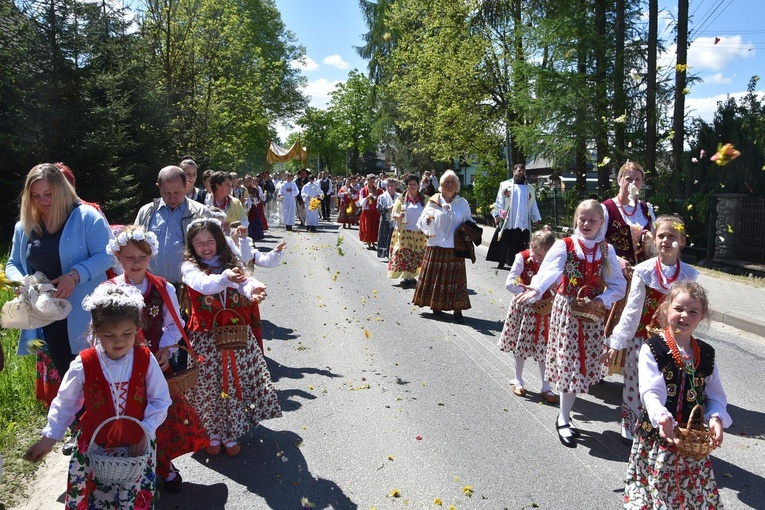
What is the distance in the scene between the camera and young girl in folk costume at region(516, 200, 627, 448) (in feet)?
16.5

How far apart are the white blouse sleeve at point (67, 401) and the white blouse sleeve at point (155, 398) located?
0.32 m

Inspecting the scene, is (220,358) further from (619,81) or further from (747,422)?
(619,81)

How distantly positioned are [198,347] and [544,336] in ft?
10.7

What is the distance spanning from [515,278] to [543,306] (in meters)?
0.39

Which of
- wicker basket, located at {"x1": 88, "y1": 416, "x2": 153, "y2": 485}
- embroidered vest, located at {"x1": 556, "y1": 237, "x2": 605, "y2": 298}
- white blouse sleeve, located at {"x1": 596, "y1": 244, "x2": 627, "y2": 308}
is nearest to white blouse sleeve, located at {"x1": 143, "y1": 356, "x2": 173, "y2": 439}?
wicker basket, located at {"x1": 88, "y1": 416, "x2": 153, "y2": 485}

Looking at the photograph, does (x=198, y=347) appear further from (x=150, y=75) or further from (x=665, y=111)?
(x=665, y=111)

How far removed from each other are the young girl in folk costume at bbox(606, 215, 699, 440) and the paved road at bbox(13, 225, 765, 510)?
1.63ft

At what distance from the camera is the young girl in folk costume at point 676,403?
3322mm

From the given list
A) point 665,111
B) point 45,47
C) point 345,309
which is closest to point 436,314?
point 345,309

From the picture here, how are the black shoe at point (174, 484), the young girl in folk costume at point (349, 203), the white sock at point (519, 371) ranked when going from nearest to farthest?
the black shoe at point (174, 484), the white sock at point (519, 371), the young girl in folk costume at point (349, 203)

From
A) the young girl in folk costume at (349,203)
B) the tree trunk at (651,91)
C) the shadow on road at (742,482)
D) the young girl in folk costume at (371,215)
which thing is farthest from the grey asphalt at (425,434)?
the young girl in folk costume at (349,203)

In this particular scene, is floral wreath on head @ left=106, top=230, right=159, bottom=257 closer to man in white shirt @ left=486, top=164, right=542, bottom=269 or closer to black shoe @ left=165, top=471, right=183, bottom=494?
black shoe @ left=165, top=471, right=183, bottom=494

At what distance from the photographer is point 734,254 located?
48.6 ft

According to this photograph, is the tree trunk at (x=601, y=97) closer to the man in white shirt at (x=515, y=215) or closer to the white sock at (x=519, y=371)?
the man in white shirt at (x=515, y=215)
